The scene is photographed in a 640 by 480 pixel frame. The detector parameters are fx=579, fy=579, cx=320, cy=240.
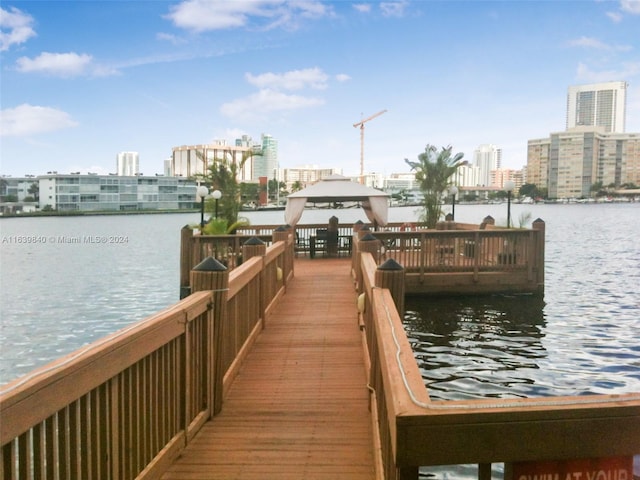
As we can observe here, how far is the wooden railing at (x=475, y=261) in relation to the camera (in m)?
14.3

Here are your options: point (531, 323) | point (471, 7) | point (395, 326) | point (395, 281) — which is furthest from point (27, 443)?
point (471, 7)

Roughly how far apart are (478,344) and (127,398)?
9377 millimetres

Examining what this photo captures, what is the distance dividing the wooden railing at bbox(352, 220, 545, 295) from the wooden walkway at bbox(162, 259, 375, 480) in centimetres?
635

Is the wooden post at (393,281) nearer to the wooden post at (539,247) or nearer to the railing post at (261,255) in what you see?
the railing post at (261,255)

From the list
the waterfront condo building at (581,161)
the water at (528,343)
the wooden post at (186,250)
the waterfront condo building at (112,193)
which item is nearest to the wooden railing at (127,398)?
the water at (528,343)

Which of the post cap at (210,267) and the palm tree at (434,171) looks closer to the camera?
the post cap at (210,267)

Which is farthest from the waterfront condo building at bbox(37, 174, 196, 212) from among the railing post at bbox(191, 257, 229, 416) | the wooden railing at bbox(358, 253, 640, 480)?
the wooden railing at bbox(358, 253, 640, 480)

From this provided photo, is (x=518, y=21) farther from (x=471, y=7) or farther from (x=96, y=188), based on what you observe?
(x=96, y=188)

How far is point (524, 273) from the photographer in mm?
14562

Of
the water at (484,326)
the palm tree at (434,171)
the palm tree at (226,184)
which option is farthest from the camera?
the palm tree at (434,171)

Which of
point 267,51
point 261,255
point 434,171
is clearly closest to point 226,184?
point 434,171

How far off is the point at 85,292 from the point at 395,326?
2311 centimetres

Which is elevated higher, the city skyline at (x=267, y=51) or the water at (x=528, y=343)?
the city skyline at (x=267, y=51)

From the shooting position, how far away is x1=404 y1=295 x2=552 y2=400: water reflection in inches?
345
